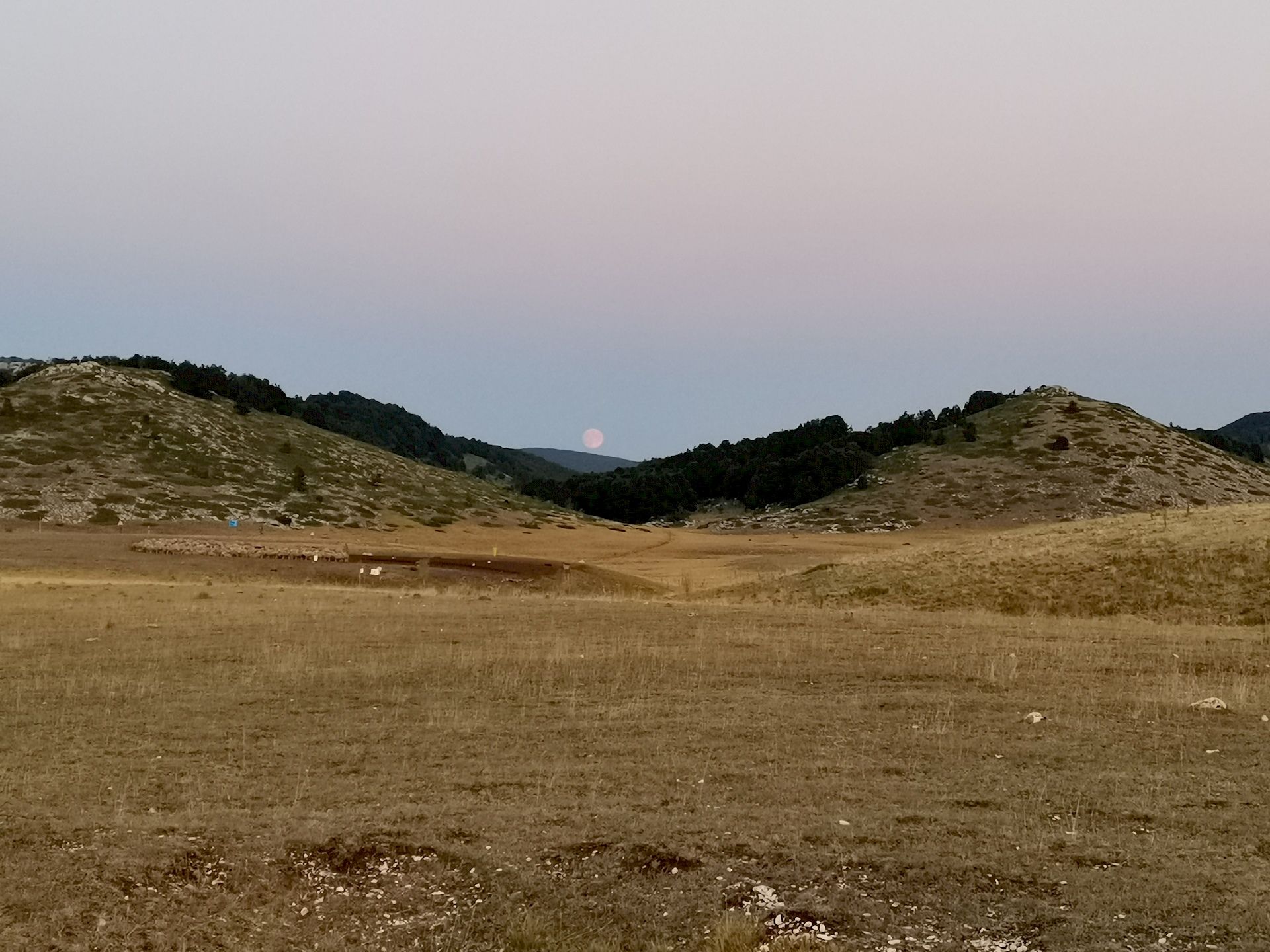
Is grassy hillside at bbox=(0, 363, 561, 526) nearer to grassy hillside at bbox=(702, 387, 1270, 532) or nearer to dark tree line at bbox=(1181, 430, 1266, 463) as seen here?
grassy hillside at bbox=(702, 387, 1270, 532)

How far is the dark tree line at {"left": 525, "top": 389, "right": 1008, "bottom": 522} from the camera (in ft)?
360

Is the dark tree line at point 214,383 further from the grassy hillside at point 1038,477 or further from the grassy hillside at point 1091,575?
the grassy hillside at point 1091,575

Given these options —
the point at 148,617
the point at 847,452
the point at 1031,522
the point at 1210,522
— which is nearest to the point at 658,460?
the point at 847,452

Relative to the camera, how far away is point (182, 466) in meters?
83.8

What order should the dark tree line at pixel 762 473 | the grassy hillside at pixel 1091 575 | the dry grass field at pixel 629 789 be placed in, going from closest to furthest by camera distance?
the dry grass field at pixel 629 789, the grassy hillside at pixel 1091 575, the dark tree line at pixel 762 473

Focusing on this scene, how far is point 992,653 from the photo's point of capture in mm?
18719

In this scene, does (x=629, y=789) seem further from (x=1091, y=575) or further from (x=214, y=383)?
(x=214, y=383)

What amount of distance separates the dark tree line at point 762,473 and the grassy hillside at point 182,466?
1638 cm

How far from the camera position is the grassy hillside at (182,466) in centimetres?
7306

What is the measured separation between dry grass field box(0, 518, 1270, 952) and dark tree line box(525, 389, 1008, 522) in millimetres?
87625

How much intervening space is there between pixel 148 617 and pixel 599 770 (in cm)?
1802

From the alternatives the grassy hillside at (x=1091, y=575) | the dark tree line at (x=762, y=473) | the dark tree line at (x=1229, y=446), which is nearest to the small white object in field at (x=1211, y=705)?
the grassy hillside at (x=1091, y=575)

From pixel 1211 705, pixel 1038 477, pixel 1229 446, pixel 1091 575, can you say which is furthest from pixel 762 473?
pixel 1211 705

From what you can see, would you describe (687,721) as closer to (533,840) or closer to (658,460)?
(533,840)
